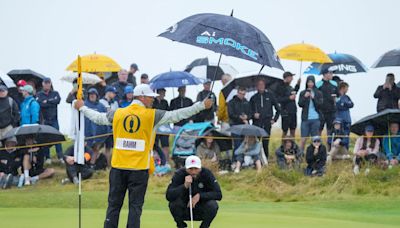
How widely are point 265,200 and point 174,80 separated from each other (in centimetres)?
392

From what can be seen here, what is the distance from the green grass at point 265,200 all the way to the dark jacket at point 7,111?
4.90ft

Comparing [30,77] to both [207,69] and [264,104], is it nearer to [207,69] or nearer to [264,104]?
[207,69]

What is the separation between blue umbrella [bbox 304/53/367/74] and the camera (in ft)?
76.2

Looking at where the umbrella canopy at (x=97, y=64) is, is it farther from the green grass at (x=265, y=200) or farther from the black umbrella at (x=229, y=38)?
the black umbrella at (x=229, y=38)

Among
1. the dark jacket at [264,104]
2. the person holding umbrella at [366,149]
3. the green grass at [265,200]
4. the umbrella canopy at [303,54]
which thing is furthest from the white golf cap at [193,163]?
the umbrella canopy at [303,54]

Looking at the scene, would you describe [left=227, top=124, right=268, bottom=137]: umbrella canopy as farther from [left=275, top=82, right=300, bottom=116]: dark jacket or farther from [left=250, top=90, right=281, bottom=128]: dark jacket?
[left=275, top=82, right=300, bottom=116]: dark jacket

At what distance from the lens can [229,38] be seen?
11945mm

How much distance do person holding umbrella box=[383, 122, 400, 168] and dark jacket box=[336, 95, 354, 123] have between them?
5.89 ft

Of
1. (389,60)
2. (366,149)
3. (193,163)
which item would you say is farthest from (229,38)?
(389,60)

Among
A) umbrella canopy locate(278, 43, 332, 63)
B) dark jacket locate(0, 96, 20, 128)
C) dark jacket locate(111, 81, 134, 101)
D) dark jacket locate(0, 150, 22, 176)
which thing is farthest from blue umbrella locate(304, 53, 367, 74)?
dark jacket locate(0, 150, 22, 176)

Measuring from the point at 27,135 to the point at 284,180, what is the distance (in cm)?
551

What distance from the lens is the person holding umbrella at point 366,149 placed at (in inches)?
771

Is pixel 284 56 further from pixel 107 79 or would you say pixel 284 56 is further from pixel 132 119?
pixel 132 119

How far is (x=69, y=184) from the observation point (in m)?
19.9
